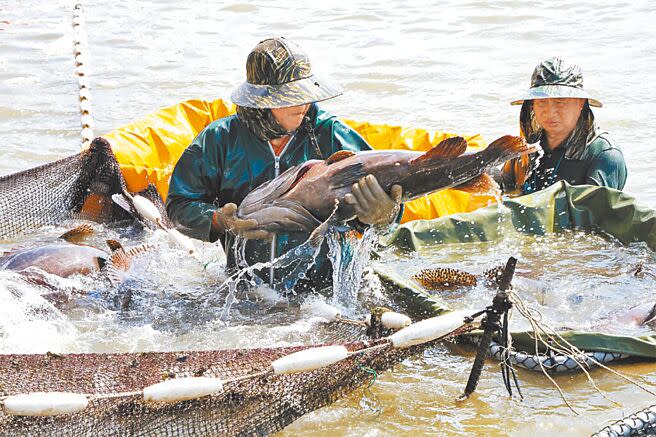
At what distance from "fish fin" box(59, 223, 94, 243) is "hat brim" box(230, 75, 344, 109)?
82.7 inches

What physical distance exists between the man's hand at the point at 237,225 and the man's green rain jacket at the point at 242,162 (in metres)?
0.24

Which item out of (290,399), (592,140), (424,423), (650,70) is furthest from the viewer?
(650,70)

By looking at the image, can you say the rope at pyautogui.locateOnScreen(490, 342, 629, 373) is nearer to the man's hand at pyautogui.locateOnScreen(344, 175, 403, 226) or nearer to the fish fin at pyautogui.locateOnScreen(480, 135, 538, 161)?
the man's hand at pyautogui.locateOnScreen(344, 175, 403, 226)

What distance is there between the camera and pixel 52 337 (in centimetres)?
493

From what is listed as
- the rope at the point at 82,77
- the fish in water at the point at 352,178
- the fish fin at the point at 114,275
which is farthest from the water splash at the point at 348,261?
the rope at the point at 82,77

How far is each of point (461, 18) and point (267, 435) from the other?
437 inches

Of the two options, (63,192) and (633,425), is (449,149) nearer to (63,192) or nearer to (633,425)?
(633,425)

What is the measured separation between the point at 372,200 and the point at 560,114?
89.8 inches

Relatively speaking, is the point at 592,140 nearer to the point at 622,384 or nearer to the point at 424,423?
the point at 622,384

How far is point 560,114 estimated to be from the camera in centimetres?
601

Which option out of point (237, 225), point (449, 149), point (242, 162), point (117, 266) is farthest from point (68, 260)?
point (449, 149)

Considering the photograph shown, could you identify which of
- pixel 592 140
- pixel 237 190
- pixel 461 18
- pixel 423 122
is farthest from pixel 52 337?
pixel 461 18

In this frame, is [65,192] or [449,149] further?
[65,192]

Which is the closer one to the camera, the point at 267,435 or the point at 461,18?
the point at 267,435
